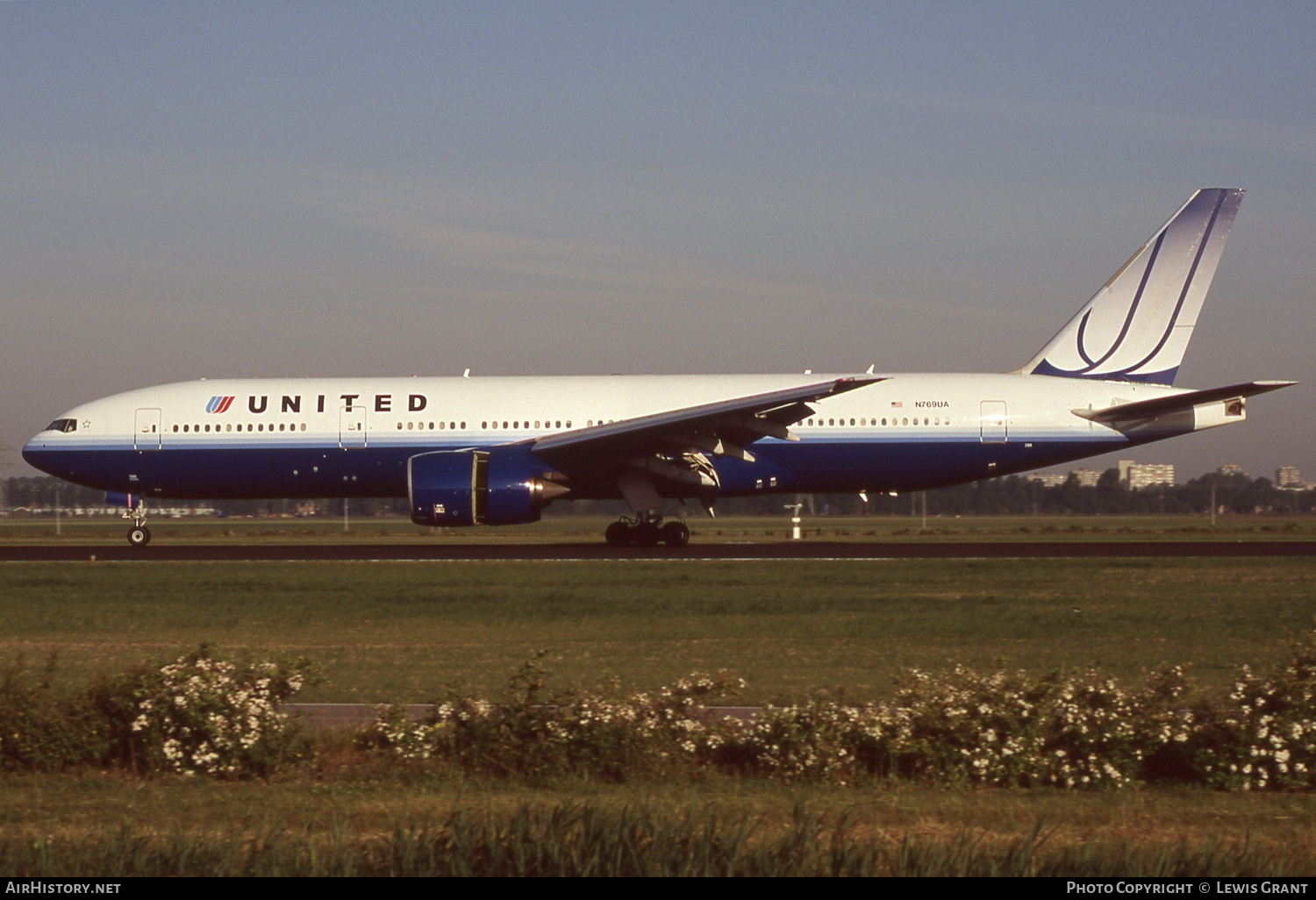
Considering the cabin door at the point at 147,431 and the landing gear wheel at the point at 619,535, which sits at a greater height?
the cabin door at the point at 147,431

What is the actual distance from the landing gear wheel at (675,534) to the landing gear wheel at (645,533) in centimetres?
14

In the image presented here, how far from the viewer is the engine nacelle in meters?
27.2

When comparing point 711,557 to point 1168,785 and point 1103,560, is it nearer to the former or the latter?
point 1103,560

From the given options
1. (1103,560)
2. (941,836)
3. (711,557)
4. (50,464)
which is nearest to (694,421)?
(711,557)

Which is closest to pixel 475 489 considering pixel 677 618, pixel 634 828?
pixel 677 618

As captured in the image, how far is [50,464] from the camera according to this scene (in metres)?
32.4

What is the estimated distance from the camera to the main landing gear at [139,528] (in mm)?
32625

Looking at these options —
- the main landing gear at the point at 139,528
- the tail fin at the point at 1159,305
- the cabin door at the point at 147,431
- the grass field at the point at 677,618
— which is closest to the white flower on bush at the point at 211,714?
the grass field at the point at 677,618

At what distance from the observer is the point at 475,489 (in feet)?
89.8

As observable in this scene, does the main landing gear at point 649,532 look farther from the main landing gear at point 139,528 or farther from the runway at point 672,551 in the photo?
the main landing gear at point 139,528

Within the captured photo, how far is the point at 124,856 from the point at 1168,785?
6.38 meters

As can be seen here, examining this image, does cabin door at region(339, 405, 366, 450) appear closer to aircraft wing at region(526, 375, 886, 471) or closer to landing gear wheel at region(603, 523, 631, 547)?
aircraft wing at region(526, 375, 886, 471)

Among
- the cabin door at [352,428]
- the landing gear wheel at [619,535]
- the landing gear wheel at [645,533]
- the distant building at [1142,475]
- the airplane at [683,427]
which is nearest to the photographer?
the airplane at [683,427]

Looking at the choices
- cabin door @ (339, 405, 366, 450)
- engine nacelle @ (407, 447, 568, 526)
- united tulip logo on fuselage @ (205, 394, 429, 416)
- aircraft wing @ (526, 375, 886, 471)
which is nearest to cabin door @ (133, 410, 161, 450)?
united tulip logo on fuselage @ (205, 394, 429, 416)
